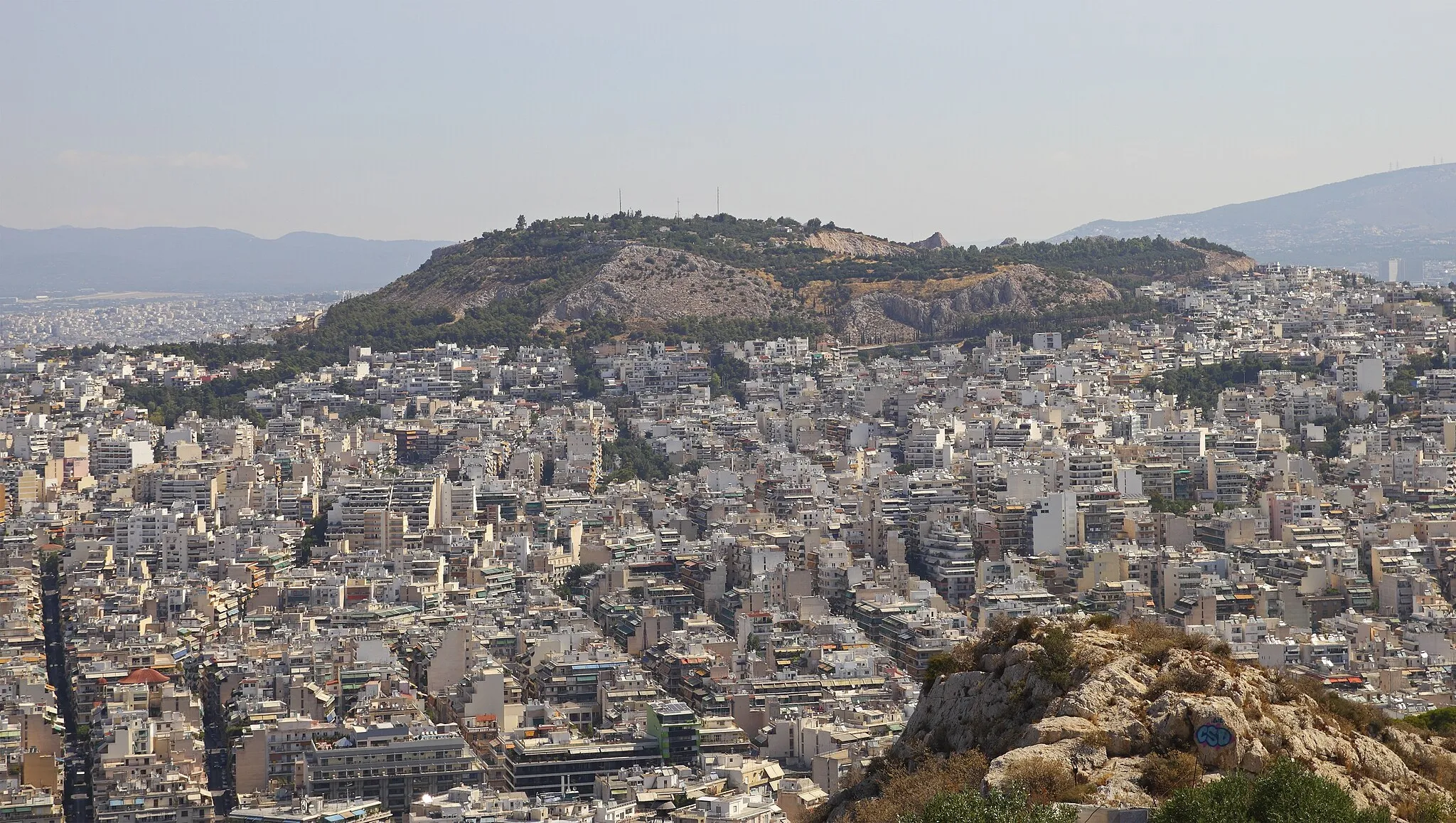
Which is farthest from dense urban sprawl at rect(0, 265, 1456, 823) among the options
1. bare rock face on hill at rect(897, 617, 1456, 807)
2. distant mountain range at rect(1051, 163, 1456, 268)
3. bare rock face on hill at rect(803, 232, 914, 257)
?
distant mountain range at rect(1051, 163, 1456, 268)

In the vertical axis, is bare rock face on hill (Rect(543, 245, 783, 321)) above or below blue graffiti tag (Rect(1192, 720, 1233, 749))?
above

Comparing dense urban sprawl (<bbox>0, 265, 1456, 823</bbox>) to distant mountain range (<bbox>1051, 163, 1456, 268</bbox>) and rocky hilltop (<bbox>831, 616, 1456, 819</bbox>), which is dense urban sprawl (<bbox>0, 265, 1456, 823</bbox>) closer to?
rocky hilltop (<bbox>831, 616, 1456, 819</bbox>)

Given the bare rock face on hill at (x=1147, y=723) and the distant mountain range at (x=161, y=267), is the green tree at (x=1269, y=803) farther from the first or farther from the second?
the distant mountain range at (x=161, y=267)

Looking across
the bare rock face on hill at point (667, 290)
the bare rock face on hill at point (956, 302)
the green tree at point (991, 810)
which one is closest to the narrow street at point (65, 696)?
the green tree at point (991, 810)

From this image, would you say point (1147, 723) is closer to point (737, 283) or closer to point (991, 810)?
point (991, 810)

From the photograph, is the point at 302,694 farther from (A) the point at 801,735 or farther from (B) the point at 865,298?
(B) the point at 865,298

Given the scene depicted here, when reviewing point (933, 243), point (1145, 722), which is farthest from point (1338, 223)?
point (1145, 722)

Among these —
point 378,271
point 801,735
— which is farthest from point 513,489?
point 378,271
